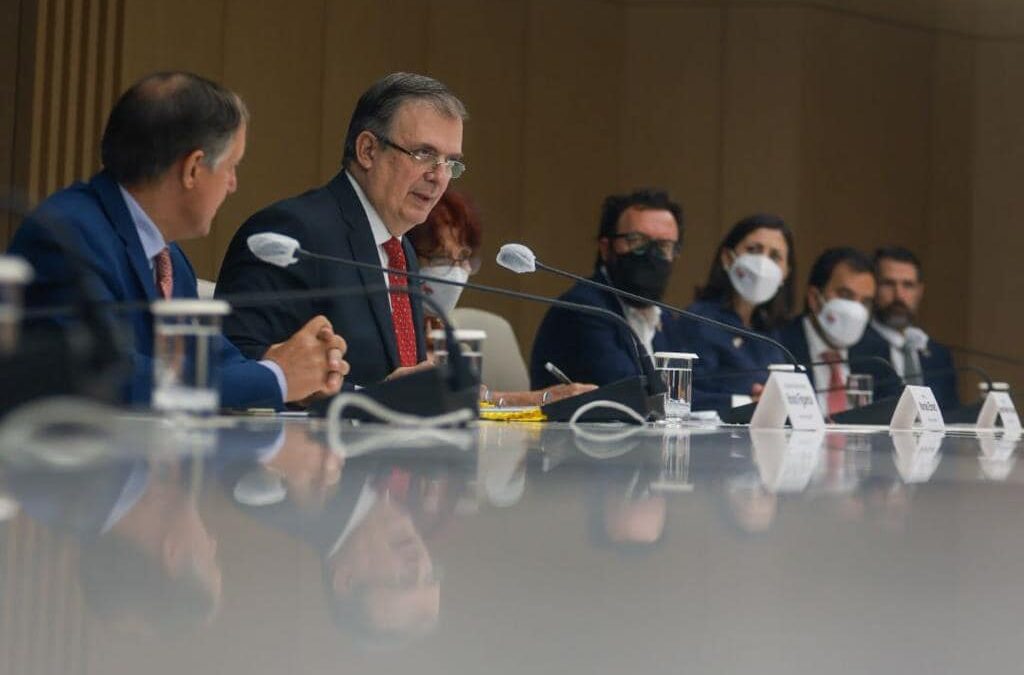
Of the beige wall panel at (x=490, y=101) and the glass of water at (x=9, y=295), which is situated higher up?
the beige wall panel at (x=490, y=101)

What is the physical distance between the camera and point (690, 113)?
7.43 m

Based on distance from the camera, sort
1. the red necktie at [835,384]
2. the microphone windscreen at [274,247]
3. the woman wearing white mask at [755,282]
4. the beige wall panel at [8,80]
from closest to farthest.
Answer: the microphone windscreen at [274,247] < the red necktie at [835,384] < the woman wearing white mask at [755,282] < the beige wall panel at [8,80]

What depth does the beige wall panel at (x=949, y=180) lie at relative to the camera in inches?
311

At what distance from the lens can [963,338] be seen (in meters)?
7.89

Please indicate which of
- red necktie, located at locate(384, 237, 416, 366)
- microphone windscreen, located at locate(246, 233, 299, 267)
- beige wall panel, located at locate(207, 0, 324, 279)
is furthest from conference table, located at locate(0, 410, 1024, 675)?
→ beige wall panel, located at locate(207, 0, 324, 279)

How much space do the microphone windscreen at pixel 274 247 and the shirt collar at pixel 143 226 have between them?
1.64ft

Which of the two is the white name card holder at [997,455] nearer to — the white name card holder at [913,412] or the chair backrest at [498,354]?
the white name card holder at [913,412]

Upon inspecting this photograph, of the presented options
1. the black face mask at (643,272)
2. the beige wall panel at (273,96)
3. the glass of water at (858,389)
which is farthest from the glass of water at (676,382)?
the beige wall panel at (273,96)

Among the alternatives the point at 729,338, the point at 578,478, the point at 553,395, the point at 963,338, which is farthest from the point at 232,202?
the point at 578,478

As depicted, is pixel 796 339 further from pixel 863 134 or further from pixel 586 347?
pixel 863 134

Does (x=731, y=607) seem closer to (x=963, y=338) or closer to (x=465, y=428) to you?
(x=465, y=428)

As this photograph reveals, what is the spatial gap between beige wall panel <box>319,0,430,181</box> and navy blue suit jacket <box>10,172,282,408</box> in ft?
13.0

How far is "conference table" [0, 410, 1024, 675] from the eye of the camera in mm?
644

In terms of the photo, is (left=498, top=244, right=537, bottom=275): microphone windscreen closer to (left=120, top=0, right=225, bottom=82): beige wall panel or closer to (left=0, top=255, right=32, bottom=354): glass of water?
(left=0, top=255, right=32, bottom=354): glass of water
